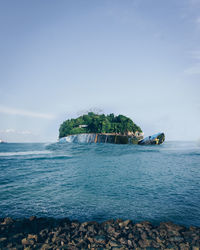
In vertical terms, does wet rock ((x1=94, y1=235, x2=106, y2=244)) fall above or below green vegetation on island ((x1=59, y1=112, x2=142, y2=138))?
below

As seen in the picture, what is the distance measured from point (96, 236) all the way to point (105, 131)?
327 ft

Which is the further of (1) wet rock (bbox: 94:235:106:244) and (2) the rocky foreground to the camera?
(1) wet rock (bbox: 94:235:106:244)

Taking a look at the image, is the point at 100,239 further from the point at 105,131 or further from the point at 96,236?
the point at 105,131

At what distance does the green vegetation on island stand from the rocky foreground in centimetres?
9862

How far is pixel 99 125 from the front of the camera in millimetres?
110562

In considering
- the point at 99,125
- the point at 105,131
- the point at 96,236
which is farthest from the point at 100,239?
the point at 99,125

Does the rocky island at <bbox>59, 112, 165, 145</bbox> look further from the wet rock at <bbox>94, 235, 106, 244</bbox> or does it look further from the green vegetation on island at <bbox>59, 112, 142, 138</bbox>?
the wet rock at <bbox>94, 235, 106, 244</bbox>

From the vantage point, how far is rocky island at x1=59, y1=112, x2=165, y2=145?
9875 centimetres

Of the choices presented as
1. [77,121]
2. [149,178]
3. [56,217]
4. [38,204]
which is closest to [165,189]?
[149,178]

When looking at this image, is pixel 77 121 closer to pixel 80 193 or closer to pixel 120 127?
pixel 120 127

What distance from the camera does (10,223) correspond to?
26.8 feet

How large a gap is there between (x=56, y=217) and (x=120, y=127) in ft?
327

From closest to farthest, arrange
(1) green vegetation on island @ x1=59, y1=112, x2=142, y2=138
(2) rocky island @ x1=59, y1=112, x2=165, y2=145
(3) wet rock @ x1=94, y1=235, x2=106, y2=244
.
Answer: (3) wet rock @ x1=94, y1=235, x2=106, y2=244, (2) rocky island @ x1=59, y1=112, x2=165, y2=145, (1) green vegetation on island @ x1=59, y1=112, x2=142, y2=138

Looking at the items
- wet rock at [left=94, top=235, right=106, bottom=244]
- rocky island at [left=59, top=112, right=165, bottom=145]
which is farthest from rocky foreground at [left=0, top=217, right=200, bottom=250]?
rocky island at [left=59, top=112, right=165, bottom=145]
